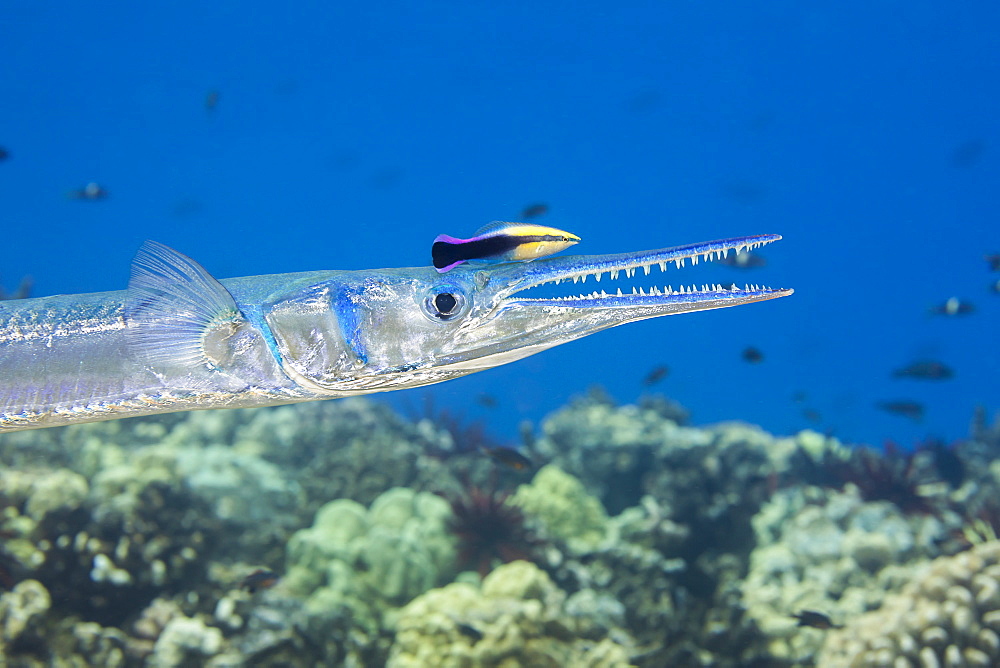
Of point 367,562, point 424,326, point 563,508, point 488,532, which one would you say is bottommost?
point 367,562

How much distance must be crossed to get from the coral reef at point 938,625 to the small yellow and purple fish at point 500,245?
397 cm

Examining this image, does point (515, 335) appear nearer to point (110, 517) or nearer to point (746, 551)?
point (110, 517)

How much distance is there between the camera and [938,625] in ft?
13.7

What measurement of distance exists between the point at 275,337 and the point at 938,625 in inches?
195

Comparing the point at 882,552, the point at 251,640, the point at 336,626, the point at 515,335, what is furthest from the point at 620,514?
the point at 515,335

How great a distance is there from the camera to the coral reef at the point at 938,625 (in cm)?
402

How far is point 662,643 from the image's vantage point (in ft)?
15.7

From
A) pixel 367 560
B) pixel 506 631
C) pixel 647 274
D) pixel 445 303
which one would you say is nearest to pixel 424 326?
pixel 445 303

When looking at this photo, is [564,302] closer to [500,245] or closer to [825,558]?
[500,245]

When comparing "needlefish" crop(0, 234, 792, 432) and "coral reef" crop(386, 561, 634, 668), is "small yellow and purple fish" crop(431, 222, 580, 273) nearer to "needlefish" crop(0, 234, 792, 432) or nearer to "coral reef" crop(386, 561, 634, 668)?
"needlefish" crop(0, 234, 792, 432)

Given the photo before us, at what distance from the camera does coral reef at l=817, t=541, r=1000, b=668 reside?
4020 mm

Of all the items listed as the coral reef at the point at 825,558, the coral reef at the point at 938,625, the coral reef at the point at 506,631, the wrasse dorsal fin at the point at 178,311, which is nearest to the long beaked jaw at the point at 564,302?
the wrasse dorsal fin at the point at 178,311

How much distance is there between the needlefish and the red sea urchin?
3883 mm

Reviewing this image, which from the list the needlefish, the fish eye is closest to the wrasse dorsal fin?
the needlefish
